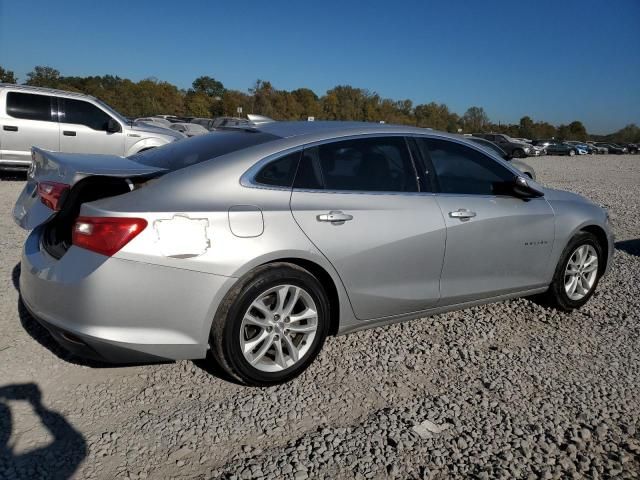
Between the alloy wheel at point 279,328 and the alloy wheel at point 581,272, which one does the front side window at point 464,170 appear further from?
the alloy wheel at point 279,328

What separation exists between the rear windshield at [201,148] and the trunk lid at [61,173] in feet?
0.61

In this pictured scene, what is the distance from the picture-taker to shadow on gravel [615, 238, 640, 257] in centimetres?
650

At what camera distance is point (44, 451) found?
87.7 inches

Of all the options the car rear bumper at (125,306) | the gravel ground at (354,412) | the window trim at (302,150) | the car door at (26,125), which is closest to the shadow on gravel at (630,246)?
the gravel ground at (354,412)

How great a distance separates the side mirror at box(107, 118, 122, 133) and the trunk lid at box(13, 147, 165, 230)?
23.7 ft

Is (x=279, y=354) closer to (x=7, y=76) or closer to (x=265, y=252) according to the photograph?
(x=265, y=252)

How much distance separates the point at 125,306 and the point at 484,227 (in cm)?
244

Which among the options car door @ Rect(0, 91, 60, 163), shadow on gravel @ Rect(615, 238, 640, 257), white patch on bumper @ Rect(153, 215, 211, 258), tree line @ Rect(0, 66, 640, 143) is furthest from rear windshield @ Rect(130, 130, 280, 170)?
tree line @ Rect(0, 66, 640, 143)

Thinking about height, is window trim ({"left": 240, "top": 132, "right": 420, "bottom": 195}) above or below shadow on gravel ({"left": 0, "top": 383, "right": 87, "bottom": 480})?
above

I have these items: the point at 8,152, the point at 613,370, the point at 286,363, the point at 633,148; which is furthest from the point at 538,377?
the point at 633,148

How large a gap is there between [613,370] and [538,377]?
587mm

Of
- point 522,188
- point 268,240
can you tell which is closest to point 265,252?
point 268,240

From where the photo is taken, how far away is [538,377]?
3.15 metres

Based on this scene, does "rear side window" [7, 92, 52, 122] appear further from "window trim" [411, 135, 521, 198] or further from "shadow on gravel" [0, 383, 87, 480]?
"window trim" [411, 135, 521, 198]
